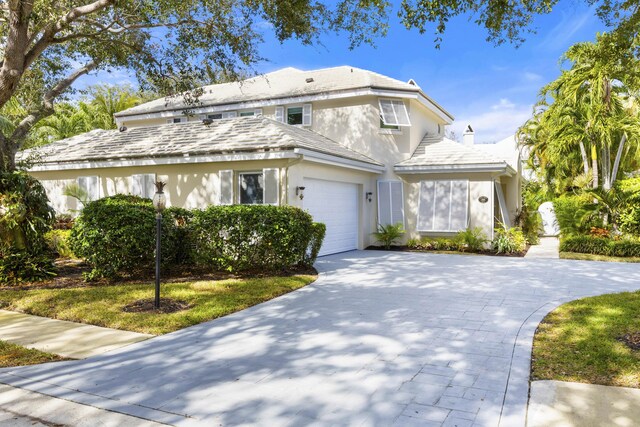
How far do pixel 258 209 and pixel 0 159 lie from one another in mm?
5967

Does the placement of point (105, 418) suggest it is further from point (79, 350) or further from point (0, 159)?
point (0, 159)

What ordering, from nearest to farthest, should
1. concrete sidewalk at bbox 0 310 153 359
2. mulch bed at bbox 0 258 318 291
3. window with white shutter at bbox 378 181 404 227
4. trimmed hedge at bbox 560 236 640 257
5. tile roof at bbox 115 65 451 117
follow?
concrete sidewalk at bbox 0 310 153 359 → mulch bed at bbox 0 258 318 291 → trimmed hedge at bbox 560 236 640 257 → window with white shutter at bbox 378 181 404 227 → tile roof at bbox 115 65 451 117

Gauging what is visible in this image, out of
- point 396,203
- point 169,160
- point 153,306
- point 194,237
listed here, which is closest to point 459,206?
point 396,203

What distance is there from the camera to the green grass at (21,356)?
496 centimetres

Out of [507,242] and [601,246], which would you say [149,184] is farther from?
[601,246]

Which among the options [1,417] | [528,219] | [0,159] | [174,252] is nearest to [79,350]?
[1,417]

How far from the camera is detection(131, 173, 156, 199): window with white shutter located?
1479 centimetres

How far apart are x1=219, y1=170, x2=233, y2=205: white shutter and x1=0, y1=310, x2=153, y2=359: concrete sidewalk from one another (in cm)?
678

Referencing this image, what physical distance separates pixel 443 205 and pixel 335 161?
5056 millimetres

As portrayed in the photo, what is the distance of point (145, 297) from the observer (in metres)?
7.97

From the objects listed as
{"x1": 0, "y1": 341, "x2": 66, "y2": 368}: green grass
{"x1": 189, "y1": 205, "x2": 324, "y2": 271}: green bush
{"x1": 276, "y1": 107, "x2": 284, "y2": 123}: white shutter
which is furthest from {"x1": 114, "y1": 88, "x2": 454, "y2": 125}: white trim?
{"x1": 0, "y1": 341, "x2": 66, "y2": 368}: green grass

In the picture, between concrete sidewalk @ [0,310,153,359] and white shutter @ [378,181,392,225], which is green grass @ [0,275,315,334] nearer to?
concrete sidewalk @ [0,310,153,359]

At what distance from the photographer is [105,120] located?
30531 millimetres

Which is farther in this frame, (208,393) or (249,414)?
(208,393)
